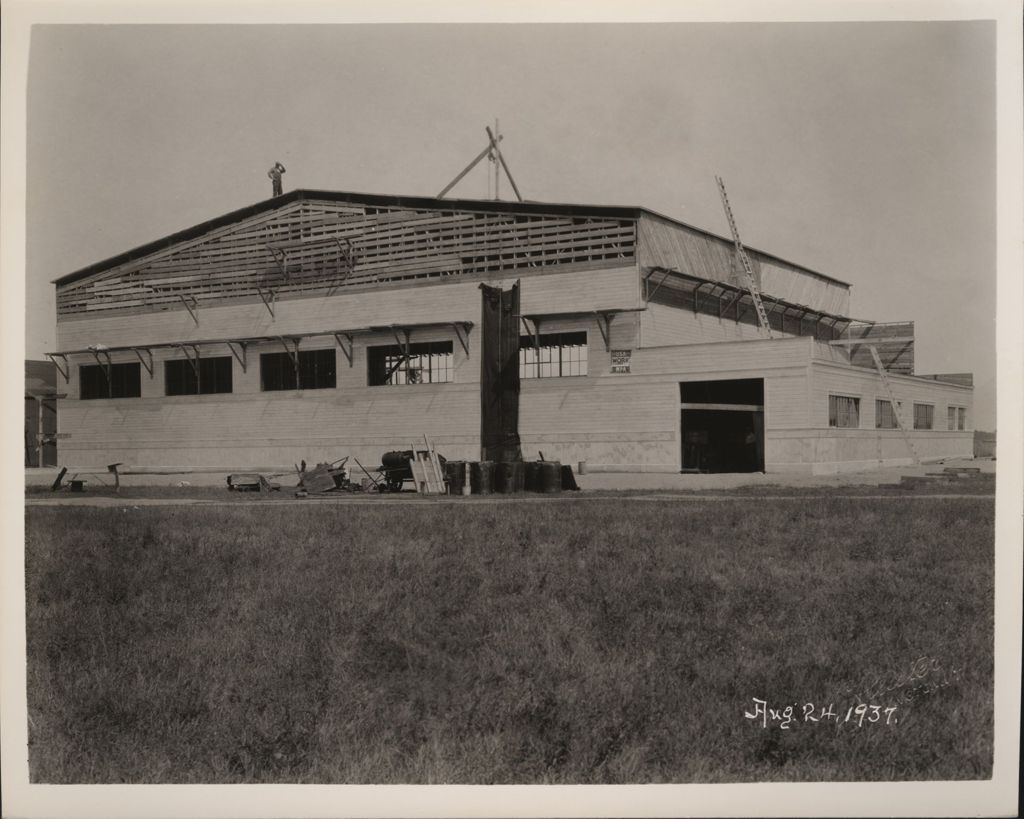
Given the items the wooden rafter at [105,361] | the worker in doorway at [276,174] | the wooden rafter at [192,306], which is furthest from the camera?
the wooden rafter at [192,306]

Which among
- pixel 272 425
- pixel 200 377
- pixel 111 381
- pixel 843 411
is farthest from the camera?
pixel 843 411

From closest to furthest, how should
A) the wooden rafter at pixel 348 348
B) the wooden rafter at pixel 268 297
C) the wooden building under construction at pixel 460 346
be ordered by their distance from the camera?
the wooden building under construction at pixel 460 346 → the wooden rafter at pixel 268 297 → the wooden rafter at pixel 348 348

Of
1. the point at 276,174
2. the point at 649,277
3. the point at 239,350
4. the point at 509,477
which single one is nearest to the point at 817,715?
the point at 276,174

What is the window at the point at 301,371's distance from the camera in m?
12.3

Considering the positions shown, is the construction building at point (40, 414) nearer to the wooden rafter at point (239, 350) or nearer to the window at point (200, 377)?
the window at point (200, 377)

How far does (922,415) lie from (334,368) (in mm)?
8891

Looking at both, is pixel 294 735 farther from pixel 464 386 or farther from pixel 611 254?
pixel 611 254

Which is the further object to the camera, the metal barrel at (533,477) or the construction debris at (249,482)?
the metal barrel at (533,477)

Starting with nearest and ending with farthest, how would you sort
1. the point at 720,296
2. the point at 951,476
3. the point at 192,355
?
the point at 951,476 < the point at 192,355 < the point at 720,296

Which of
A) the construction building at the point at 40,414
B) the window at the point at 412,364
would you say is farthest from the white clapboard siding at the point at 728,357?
the construction building at the point at 40,414

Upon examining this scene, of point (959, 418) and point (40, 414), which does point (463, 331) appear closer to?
point (40, 414)

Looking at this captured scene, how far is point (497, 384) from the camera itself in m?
11.8

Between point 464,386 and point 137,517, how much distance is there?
630cm

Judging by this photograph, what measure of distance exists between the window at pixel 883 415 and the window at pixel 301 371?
29.4 ft
